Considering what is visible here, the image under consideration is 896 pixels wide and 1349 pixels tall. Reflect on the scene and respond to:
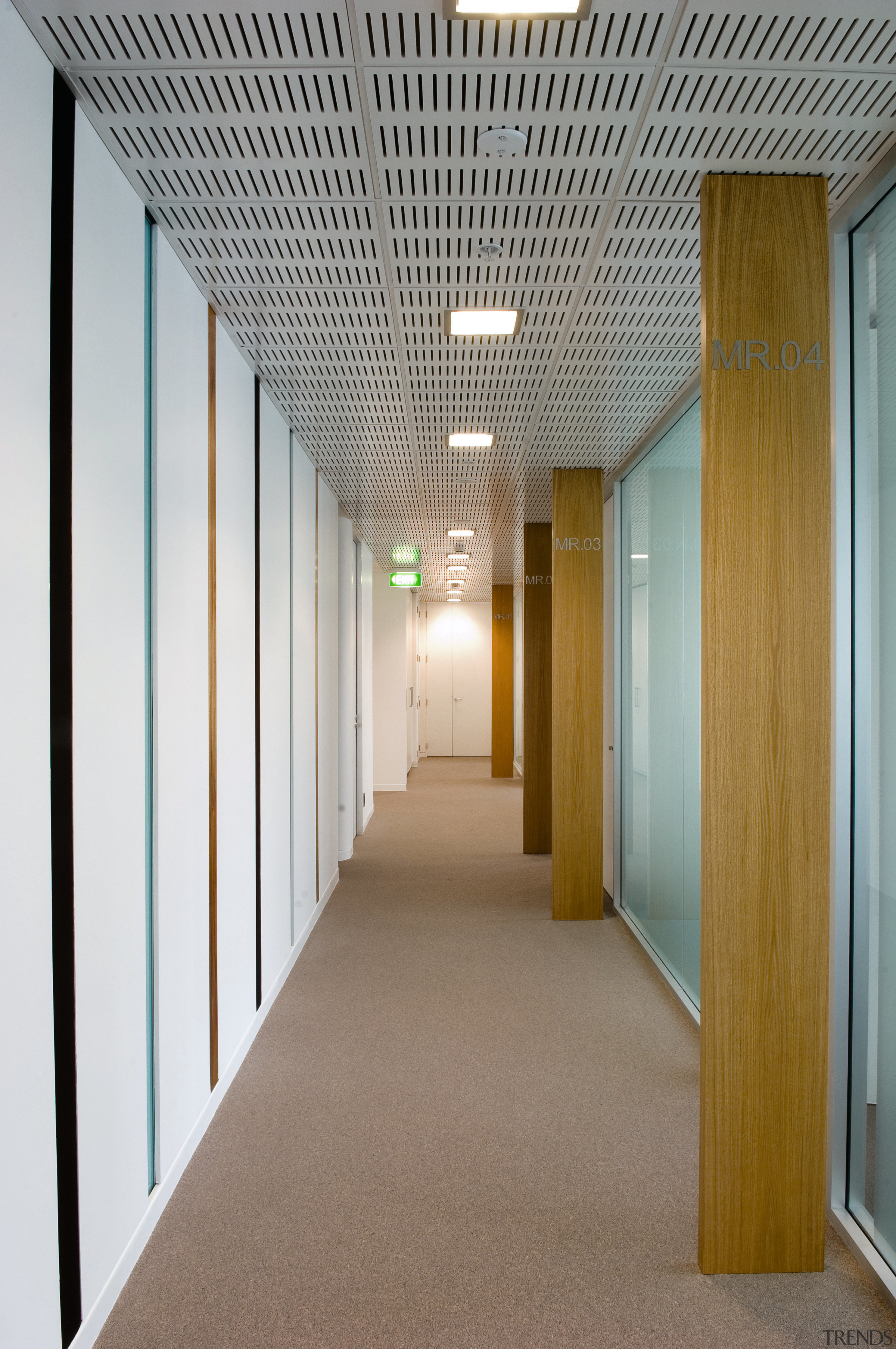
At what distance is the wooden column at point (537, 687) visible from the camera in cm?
813

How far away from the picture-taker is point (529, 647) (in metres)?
8.40

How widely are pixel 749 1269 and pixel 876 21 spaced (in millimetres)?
3165

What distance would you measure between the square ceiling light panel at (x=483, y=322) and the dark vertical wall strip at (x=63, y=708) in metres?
1.62

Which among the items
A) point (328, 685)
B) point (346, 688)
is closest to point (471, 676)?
point (346, 688)

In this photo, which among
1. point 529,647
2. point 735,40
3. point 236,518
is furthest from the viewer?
point 529,647

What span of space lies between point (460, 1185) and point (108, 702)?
1.99 meters

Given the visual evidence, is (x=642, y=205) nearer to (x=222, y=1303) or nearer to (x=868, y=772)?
(x=868, y=772)

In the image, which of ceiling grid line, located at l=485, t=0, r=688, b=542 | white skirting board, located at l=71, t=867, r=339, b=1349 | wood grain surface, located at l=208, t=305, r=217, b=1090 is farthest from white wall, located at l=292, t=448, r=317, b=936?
wood grain surface, located at l=208, t=305, r=217, b=1090

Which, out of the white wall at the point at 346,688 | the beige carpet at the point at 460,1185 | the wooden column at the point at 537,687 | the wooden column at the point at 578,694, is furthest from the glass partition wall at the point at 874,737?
the wooden column at the point at 537,687

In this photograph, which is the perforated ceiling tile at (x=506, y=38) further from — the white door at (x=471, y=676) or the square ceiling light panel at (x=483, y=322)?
the white door at (x=471, y=676)

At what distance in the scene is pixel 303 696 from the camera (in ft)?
18.4

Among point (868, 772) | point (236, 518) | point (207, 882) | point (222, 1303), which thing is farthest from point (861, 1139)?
Answer: point (236, 518)

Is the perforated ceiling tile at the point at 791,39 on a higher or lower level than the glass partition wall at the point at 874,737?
higher

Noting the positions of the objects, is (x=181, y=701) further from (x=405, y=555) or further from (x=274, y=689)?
(x=405, y=555)
